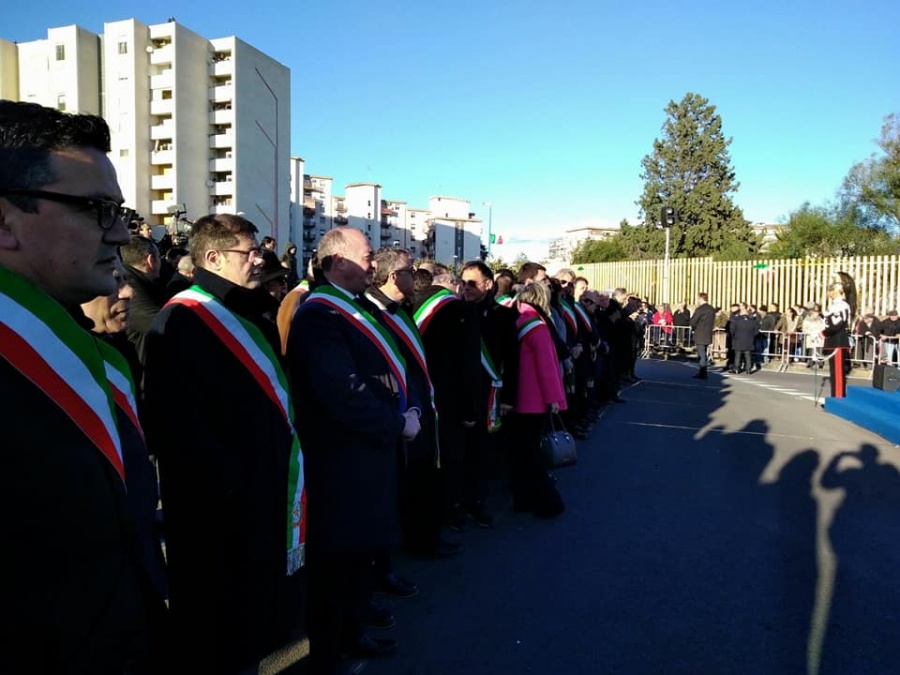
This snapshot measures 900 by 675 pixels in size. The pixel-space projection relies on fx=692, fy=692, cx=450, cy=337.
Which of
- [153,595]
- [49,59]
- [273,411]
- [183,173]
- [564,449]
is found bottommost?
[564,449]

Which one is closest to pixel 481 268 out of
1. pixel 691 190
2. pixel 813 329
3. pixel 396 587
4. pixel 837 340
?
pixel 396 587

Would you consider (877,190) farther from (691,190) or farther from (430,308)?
(430,308)

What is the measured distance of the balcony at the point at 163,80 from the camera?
60375 mm

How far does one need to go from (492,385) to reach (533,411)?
0.42m

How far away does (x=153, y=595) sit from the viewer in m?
1.50

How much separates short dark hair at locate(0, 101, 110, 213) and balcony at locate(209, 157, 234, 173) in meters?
65.0

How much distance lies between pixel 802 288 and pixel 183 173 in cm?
5401

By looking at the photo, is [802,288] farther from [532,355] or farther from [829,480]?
[532,355]

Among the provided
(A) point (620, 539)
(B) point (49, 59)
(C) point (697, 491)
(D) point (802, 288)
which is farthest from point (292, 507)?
(B) point (49, 59)

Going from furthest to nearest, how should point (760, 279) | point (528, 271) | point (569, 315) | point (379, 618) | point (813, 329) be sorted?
1. point (760, 279)
2. point (813, 329)
3. point (569, 315)
4. point (528, 271)
5. point (379, 618)

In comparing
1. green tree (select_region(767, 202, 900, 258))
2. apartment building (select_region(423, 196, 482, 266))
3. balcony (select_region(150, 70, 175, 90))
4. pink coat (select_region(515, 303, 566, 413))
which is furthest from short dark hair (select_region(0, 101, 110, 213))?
apartment building (select_region(423, 196, 482, 266))

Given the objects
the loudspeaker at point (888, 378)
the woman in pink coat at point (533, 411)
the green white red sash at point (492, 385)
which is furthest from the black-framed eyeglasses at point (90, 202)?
the loudspeaker at point (888, 378)

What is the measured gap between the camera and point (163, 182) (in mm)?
61562

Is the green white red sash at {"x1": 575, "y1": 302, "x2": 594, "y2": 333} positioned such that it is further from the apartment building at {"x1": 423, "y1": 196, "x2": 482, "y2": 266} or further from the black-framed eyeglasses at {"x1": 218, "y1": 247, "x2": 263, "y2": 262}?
the apartment building at {"x1": 423, "y1": 196, "x2": 482, "y2": 266}
